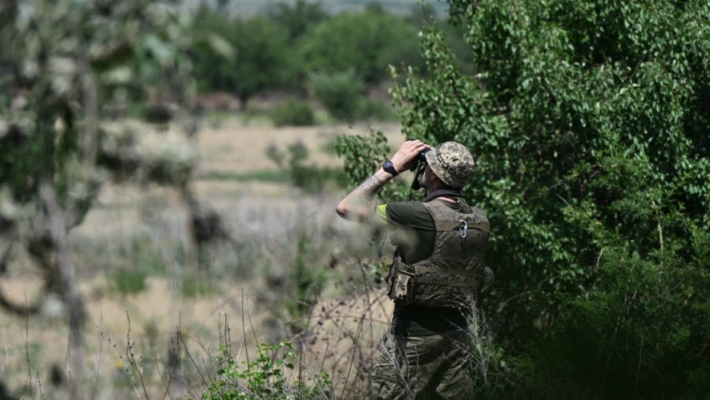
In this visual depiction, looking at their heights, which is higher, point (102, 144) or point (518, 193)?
point (518, 193)

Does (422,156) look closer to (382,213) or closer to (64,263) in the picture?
(382,213)

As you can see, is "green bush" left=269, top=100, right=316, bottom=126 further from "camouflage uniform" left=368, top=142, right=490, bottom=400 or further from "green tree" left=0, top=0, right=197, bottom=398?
"green tree" left=0, top=0, right=197, bottom=398

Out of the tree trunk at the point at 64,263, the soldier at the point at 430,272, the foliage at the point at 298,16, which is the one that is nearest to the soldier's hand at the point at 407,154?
the soldier at the point at 430,272

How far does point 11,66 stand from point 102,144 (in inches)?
6.6

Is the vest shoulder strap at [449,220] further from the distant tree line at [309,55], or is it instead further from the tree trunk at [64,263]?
the distant tree line at [309,55]

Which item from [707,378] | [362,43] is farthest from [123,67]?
[362,43]

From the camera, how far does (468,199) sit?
6.41 metres

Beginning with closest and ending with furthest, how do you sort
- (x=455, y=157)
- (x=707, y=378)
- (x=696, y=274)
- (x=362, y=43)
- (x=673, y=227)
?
(x=455, y=157), (x=707, y=378), (x=696, y=274), (x=673, y=227), (x=362, y=43)

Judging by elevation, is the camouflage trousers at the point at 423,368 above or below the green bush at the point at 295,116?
below

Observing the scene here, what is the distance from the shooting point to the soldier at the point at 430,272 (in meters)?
4.19

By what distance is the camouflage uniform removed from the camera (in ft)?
13.8

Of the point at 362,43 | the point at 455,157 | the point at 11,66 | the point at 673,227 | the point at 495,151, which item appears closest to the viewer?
the point at 11,66

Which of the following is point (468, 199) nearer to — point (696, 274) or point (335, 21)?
point (696, 274)

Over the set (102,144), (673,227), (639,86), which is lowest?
(102,144)
